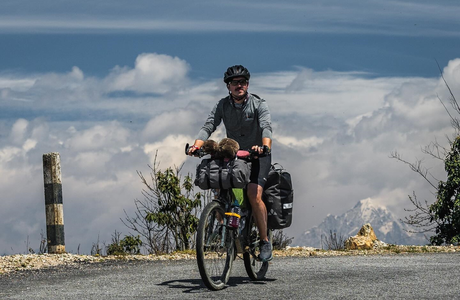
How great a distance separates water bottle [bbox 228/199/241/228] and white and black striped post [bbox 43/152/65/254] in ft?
17.6

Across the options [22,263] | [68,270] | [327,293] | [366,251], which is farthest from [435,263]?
[22,263]

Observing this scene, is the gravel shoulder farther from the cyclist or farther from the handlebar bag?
the handlebar bag

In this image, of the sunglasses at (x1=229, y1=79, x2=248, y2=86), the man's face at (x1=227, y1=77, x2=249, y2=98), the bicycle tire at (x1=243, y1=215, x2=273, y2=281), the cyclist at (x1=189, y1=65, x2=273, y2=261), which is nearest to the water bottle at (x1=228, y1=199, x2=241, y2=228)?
the cyclist at (x1=189, y1=65, x2=273, y2=261)

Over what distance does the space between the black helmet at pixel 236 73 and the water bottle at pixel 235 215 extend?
58.6 inches

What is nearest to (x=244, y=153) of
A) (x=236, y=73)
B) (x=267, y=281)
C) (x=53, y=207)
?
(x=236, y=73)

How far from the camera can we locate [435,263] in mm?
9977

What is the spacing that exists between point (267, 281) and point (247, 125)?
1.97 metres

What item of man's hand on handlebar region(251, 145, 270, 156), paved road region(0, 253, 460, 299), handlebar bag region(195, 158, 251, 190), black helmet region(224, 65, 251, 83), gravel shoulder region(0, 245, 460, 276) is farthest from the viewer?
gravel shoulder region(0, 245, 460, 276)

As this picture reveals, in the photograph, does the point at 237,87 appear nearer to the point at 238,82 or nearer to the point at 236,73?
the point at 238,82

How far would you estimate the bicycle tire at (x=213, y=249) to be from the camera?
264 inches

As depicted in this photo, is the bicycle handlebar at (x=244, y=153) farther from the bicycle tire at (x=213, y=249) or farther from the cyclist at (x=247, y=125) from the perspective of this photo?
the bicycle tire at (x=213, y=249)

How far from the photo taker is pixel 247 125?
7688 millimetres

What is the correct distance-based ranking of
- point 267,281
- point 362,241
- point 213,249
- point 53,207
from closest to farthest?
point 213,249 < point 267,281 < point 53,207 < point 362,241

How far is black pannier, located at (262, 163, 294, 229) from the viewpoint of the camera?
7.94m
